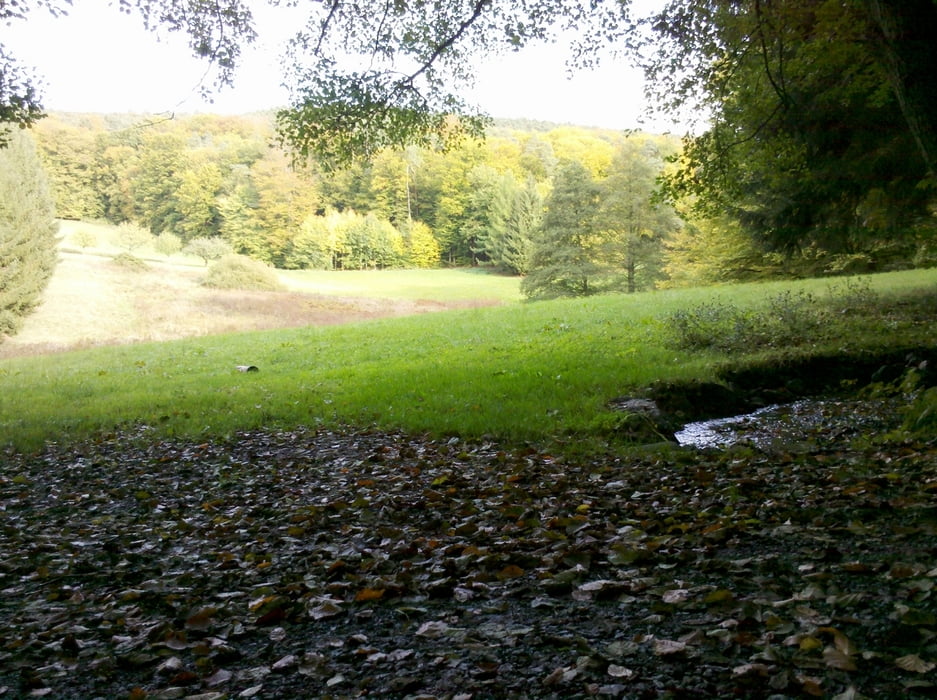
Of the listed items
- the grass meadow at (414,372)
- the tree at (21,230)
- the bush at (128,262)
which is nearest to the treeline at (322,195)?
the bush at (128,262)

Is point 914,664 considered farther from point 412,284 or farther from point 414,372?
point 412,284

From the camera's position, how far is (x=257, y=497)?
6.40 meters

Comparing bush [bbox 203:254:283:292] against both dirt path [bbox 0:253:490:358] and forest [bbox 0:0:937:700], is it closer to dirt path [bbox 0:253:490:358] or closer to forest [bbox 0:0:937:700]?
dirt path [bbox 0:253:490:358]

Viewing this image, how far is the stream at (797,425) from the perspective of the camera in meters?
7.18

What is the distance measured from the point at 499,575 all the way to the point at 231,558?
210 cm

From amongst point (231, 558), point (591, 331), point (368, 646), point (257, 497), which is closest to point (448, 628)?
point (368, 646)

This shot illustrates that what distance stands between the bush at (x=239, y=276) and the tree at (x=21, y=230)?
1186cm

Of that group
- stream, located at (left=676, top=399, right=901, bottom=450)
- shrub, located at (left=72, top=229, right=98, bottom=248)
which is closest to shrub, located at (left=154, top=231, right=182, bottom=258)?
shrub, located at (left=72, top=229, right=98, bottom=248)

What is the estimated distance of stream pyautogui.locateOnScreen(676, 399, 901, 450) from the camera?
23.5 feet

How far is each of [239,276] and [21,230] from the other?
14.7 m

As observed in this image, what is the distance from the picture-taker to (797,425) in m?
8.05

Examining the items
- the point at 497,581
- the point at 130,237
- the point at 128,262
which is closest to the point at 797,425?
the point at 497,581

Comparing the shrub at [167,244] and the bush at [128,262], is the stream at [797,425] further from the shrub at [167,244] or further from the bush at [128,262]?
the shrub at [167,244]

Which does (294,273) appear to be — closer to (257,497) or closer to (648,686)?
(257,497)
